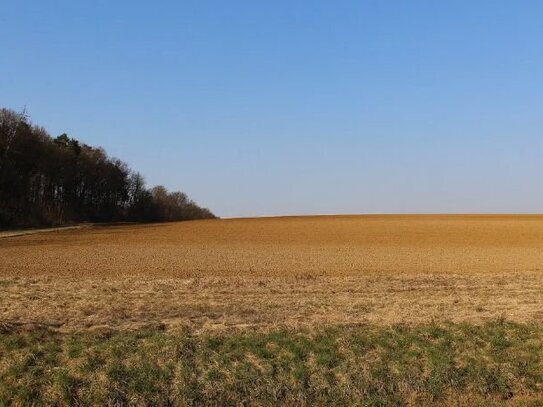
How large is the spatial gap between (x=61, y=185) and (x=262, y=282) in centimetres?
7338

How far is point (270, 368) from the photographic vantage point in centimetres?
930

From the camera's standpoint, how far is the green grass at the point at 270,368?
8.49m

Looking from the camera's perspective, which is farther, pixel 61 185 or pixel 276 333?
pixel 61 185

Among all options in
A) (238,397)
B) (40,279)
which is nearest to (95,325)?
(238,397)

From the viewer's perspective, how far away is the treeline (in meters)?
67.9

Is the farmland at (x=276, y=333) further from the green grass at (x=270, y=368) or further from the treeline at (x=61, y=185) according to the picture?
the treeline at (x=61, y=185)

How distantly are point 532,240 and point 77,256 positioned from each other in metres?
37.9

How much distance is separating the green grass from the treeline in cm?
5703

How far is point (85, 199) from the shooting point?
96.9 meters

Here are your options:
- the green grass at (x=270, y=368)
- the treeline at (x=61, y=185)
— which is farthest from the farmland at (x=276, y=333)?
the treeline at (x=61, y=185)

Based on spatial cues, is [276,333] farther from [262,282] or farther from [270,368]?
[262,282]

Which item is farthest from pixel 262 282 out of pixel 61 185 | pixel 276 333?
pixel 61 185

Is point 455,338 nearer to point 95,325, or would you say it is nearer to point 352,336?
point 352,336

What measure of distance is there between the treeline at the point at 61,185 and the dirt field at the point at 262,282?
2137cm
